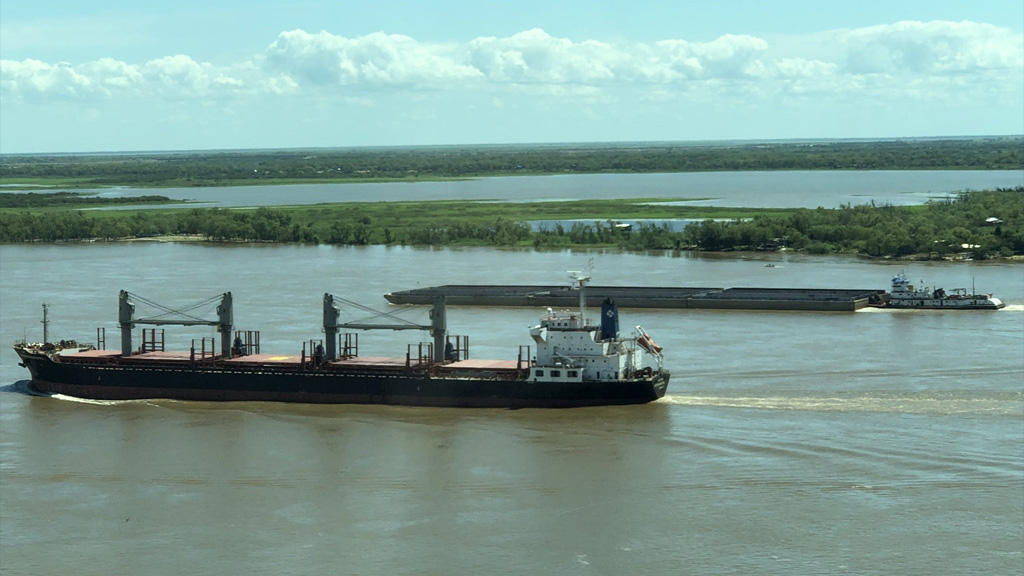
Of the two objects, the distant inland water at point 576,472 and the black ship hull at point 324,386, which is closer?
the distant inland water at point 576,472

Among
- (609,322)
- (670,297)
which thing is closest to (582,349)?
(609,322)

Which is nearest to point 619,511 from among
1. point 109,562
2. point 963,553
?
point 963,553

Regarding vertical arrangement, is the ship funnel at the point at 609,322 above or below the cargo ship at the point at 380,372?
above

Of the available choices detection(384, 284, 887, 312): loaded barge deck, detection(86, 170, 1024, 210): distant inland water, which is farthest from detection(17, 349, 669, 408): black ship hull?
detection(86, 170, 1024, 210): distant inland water

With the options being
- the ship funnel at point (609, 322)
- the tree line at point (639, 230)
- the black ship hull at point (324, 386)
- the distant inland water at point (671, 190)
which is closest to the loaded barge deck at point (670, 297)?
the black ship hull at point (324, 386)

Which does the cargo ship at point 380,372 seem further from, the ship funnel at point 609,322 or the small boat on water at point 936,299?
the small boat on water at point 936,299

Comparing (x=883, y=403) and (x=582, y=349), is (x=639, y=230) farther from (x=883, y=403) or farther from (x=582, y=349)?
(x=883, y=403)
